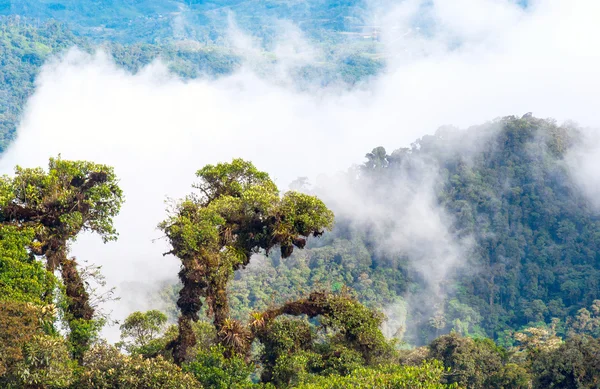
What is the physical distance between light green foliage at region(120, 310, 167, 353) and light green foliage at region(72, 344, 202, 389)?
534cm

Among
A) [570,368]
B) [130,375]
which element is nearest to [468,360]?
[570,368]

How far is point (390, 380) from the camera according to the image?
55.3 feet

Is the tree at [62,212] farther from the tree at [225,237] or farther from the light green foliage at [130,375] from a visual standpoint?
the light green foliage at [130,375]

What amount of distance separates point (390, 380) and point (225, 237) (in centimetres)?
670

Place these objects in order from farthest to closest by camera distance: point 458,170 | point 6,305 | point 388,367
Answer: point 458,170 < point 388,367 < point 6,305

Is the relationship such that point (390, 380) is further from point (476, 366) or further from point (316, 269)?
point (316, 269)

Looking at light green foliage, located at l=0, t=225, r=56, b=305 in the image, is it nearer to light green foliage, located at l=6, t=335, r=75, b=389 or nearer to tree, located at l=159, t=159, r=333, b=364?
light green foliage, located at l=6, t=335, r=75, b=389

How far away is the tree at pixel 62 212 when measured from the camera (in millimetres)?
20750

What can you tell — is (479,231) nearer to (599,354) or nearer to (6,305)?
(599,354)

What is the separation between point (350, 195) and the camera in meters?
97.3

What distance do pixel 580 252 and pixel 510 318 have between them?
11.8 m

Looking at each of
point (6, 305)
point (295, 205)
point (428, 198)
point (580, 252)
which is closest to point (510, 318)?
point (580, 252)

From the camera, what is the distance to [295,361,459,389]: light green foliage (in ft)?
54.7

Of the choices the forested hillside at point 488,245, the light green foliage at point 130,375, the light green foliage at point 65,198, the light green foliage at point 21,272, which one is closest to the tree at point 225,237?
the light green foliage at point 65,198
